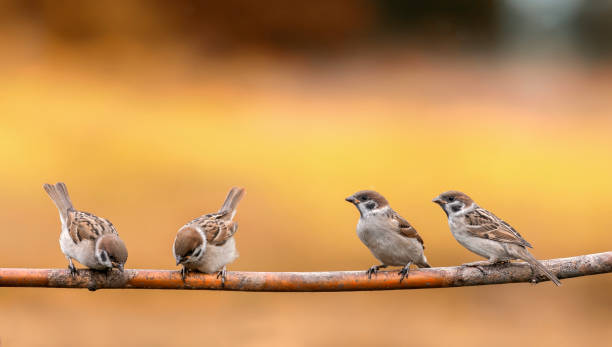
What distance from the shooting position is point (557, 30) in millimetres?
7344

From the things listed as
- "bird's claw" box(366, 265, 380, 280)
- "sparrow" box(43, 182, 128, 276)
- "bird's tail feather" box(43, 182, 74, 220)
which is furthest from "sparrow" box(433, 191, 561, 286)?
"bird's tail feather" box(43, 182, 74, 220)

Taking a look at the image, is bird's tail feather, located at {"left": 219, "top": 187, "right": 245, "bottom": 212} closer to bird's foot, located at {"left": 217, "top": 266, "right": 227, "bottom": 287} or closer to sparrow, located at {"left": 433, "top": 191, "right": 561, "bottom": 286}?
bird's foot, located at {"left": 217, "top": 266, "right": 227, "bottom": 287}

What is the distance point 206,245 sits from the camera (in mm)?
2377

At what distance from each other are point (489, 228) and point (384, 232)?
1.33 ft

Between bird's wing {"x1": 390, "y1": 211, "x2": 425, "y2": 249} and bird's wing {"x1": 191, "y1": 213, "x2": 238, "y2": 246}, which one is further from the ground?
bird's wing {"x1": 191, "y1": 213, "x2": 238, "y2": 246}

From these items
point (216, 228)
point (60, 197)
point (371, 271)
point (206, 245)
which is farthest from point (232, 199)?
point (371, 271)

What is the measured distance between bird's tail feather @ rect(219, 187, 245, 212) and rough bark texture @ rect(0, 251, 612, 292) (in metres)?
0.50

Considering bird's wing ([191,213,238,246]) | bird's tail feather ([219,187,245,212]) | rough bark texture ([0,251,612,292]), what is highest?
bird's tail feather ([219,187,245,212])

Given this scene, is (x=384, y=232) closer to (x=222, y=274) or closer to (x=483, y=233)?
(x=483, y=233)

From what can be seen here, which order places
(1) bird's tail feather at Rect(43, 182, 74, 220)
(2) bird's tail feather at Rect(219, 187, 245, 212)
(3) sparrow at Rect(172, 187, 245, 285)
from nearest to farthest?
(3) sparrow at Rect(172, 187, 245, 285)
(1) bird's tail feather at Rect(43, 182, 74, 220)
(2) bird's tail feather at Rect(219, 187, 245, 212)

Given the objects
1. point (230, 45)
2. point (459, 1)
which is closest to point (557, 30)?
point (459, 1)

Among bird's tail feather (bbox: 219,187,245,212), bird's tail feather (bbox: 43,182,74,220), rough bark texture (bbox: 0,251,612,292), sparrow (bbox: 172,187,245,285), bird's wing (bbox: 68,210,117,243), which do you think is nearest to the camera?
rough bark texture (bbox: 0,251,612,292)

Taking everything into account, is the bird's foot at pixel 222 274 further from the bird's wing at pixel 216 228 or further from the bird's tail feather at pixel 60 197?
the bird's tail feather at pixel 60 197

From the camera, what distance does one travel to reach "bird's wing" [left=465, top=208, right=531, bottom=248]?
2459 mm
